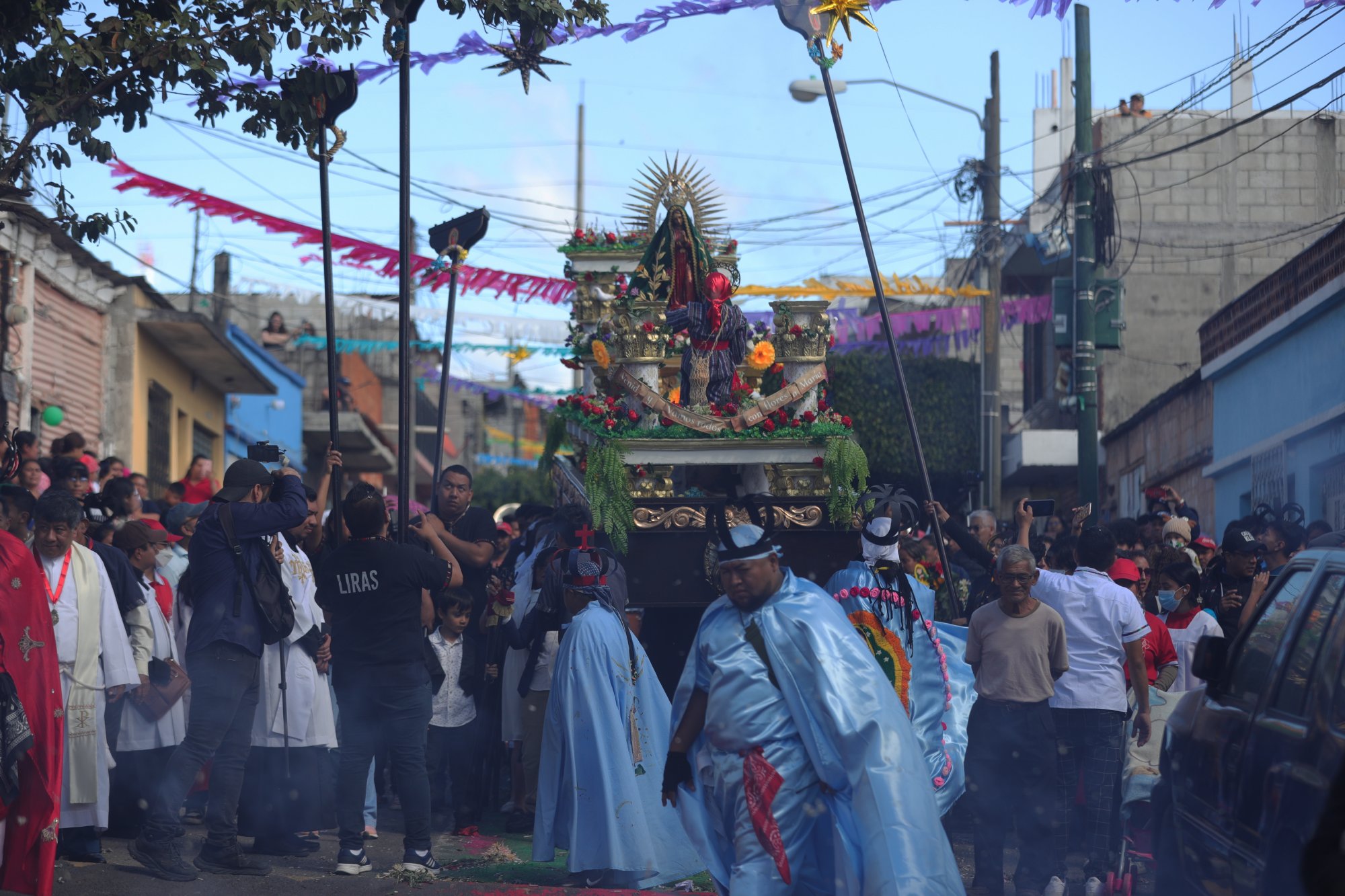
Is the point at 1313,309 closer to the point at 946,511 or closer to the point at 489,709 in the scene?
the point at 946,511

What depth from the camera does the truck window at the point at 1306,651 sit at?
5.09m

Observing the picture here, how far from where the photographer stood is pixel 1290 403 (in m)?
16.0

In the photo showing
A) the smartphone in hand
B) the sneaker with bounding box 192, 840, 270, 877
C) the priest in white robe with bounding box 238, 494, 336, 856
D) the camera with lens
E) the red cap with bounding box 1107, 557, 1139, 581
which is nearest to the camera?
the sneaker with bounding box 192, 840, 270, 877

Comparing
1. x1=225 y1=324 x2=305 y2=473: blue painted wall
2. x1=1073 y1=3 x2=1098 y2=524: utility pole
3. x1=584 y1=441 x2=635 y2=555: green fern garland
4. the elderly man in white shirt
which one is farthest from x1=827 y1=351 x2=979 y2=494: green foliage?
the elderly man in white shirt

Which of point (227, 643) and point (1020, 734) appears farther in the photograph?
point (1020, 734)

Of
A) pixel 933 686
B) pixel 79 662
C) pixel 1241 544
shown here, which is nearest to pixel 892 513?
pixel 933 686

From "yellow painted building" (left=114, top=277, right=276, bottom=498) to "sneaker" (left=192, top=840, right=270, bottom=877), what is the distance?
50.7 feet

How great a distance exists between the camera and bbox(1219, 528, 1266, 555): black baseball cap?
→ 8.79m

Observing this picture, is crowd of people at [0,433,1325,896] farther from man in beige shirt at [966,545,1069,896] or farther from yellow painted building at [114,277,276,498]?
yellow painted building at [114,277,276,498]

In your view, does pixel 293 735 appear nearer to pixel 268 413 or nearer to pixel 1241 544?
pixel 1241 544

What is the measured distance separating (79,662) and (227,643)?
2.56 feet

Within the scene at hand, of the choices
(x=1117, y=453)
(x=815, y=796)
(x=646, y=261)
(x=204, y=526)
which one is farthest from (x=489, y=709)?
(x=1117, y=453)

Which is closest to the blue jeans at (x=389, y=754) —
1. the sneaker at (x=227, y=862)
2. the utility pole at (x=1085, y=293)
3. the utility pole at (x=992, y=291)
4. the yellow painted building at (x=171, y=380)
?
the sneaker at (x=227, y=862)

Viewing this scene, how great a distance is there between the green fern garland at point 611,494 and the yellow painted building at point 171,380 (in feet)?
41.6
